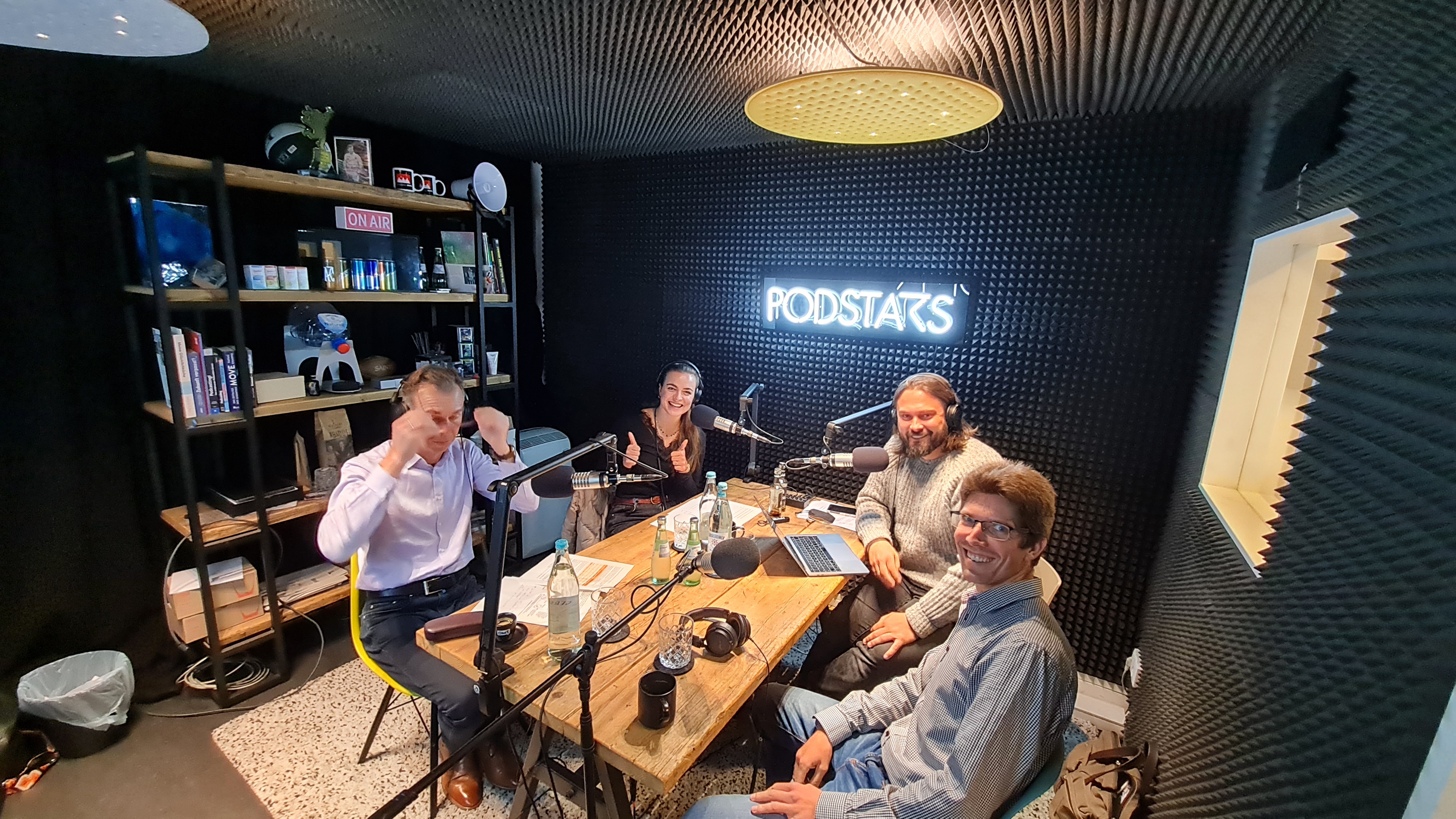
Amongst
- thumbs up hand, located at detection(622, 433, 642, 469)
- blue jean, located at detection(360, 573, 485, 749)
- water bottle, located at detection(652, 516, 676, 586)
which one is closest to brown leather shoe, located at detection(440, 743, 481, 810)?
blue jean, located at detection(360, 573, 485, 749)

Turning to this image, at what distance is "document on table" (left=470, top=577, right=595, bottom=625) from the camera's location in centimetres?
192

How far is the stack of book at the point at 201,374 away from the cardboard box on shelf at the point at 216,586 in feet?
2.57

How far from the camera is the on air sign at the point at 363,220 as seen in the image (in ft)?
10.0

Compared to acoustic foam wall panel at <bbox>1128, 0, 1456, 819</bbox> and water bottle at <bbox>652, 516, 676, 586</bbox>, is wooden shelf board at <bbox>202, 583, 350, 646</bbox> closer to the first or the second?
water bottle at <bbox>652, 516, 676, 586</bbox>

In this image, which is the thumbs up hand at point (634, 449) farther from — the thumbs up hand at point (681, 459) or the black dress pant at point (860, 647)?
the black dress pant at point (860, 647)

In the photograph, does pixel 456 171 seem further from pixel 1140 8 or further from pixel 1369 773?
pixel 1369 773

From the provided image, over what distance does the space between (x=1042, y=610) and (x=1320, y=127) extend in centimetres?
153

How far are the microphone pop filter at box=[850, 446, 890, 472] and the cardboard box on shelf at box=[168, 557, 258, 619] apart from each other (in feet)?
9.97

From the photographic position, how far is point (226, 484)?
307 centimetres

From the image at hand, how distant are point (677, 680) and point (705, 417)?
4.80 feet

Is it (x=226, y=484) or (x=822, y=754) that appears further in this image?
(x=226, y=484)

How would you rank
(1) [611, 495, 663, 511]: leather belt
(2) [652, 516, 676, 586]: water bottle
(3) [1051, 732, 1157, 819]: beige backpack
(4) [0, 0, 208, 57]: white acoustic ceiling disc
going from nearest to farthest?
(4) [0, 0, 208, 57]: white acoustic ceiling disc → (3) [1051, 732, 1157, 819]: beige backpack → (2) [652, 516, 676, 586]: water bottle → (1) [611, 495, 663, 511]: leather belt

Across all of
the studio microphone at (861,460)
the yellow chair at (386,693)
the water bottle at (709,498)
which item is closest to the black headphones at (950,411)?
the studio microphone at (861,460)

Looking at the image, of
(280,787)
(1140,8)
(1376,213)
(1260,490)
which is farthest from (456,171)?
(1260,490)
